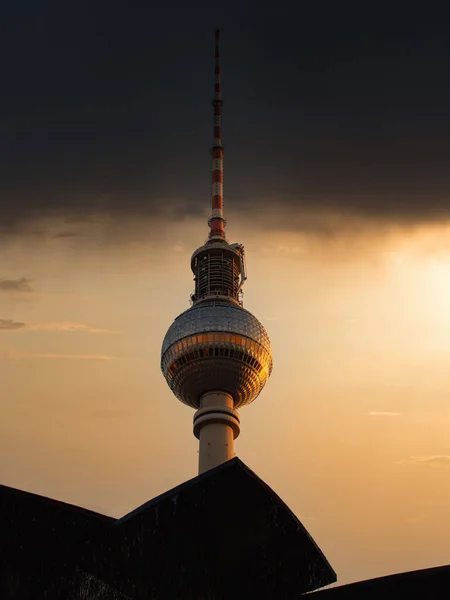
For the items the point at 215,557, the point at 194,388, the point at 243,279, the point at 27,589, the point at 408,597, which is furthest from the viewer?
the point at 243,279

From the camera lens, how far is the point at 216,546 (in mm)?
19828

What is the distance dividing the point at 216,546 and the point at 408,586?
4995 millimetres

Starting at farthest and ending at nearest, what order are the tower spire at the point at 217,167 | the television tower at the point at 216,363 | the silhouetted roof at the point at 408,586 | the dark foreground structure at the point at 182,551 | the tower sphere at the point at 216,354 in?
the tower spire at the point at 217,167
the tower sphere at the point at 216,354
the television tower at the point at 216,363
the silhouetted roof at the point at 408,586
the dark foreground structure at the point at 182,551

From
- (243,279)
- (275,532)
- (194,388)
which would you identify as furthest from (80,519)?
(243,279)

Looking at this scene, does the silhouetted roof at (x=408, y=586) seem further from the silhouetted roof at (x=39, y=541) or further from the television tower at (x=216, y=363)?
the television tower at (x=216, y=363)

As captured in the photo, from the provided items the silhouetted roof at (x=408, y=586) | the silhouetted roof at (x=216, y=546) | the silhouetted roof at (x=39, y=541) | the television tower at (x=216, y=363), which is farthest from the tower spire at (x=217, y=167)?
the silhouetted roof at (x=39, y=541)

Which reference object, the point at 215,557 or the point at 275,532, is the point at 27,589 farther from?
the point at 275,532

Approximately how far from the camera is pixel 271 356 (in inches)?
2569

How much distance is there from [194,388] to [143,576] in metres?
44.6

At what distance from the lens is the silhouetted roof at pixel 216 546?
18156 mm

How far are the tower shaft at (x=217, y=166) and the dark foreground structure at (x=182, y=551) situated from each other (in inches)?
2115

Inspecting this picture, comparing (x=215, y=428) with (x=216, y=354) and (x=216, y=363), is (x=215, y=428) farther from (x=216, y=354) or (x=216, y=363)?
(x=216, y=354)

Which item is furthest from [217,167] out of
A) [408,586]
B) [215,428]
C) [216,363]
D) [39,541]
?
[39,541]

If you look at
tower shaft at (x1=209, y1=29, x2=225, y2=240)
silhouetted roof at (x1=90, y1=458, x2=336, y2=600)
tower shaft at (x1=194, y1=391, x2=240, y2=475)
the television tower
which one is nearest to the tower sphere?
the television tower
